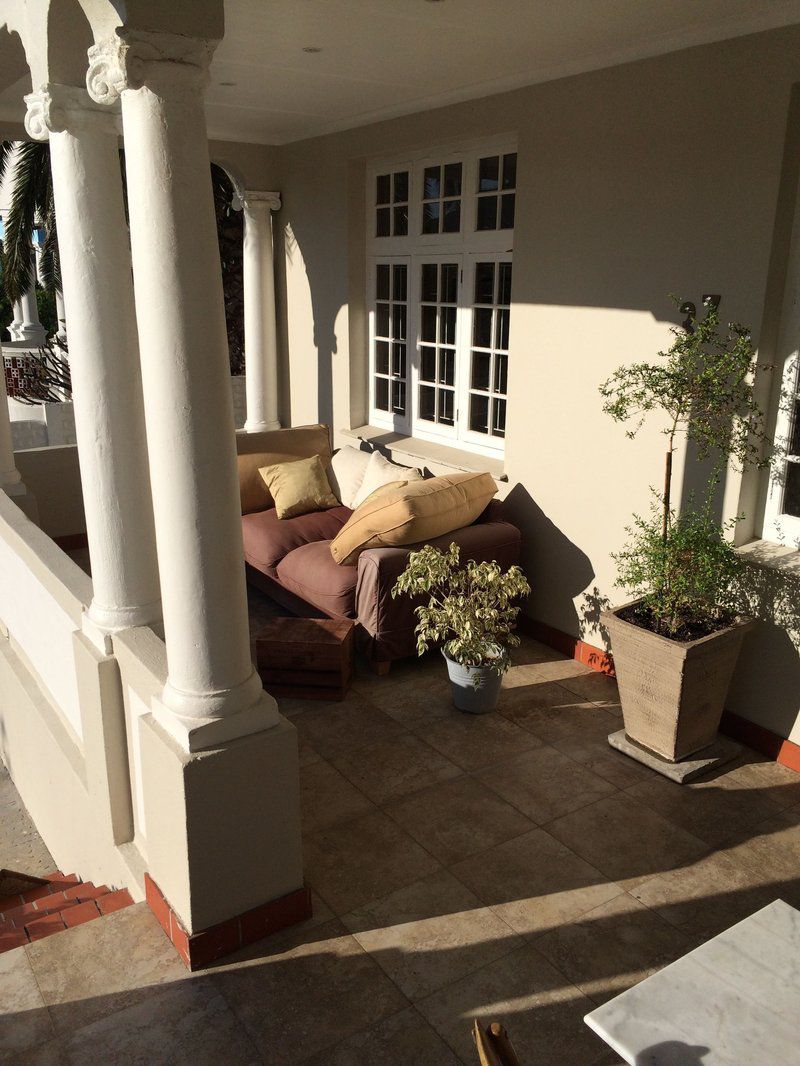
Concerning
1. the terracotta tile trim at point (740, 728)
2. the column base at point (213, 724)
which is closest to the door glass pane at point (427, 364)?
the terracotta tile trim at point (740, 728)

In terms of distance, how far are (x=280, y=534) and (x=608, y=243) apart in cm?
286

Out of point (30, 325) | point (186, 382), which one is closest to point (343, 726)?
point (186, 382)

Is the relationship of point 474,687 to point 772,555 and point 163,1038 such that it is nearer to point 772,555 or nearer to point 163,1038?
point 772,555

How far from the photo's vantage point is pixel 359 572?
5.23 meters

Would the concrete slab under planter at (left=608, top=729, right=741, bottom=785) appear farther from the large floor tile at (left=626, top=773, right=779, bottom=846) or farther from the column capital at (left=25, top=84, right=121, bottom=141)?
the column capital at (left=25, top=84, right=121, bottom=141)

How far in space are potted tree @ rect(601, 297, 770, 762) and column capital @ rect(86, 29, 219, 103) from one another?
2387mm

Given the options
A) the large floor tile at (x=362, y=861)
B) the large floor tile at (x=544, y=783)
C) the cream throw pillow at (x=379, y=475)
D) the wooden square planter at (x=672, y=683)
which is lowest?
the large floor tile at (x=362, y=861)

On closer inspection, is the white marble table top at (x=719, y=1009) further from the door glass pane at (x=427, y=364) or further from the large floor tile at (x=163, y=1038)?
the door glass pane at (x=427, y=364)

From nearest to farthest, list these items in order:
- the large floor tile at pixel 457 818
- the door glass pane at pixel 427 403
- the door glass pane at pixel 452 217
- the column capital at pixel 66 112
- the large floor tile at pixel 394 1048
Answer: the large floor tile at pixel 394 1048, the column capital at pixel 66 112, the large floor tile at pixel 457 818, the door glass pane at pixel 452 217, the door glass pane at pixel 427 403

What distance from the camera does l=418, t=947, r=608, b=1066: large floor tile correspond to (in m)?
2.72

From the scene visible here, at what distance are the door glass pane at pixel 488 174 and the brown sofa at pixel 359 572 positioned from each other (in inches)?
82.9

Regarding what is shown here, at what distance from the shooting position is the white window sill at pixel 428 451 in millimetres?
6047

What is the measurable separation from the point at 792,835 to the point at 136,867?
270cm

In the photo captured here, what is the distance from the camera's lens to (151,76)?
8.22 feet
